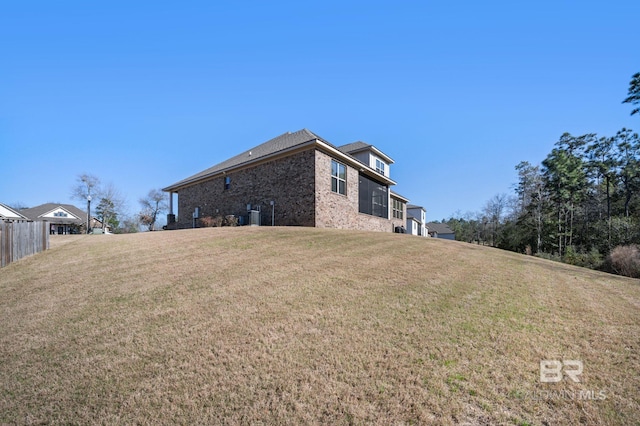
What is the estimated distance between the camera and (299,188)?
15562mm

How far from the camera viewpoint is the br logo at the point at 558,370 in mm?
3414

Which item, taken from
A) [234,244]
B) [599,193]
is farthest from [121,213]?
[599,193]

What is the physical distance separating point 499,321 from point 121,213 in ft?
181

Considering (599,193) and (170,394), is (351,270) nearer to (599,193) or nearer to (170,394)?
(170,394)

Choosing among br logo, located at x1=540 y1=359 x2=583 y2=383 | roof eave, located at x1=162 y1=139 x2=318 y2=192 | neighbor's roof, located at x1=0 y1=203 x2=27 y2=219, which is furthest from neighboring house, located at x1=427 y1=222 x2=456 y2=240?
neighbor's roof, located at x1=0 y1=203 x2=27 y2=219

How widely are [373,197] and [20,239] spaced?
750 inches

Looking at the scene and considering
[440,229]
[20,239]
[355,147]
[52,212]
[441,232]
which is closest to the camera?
[20,239]

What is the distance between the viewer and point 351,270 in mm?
7121

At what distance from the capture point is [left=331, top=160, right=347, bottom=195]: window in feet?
54.3

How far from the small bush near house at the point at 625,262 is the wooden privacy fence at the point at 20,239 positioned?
2405 cm

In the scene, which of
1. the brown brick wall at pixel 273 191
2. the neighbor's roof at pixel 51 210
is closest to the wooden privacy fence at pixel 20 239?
the brown brick wall at pixel 273 191

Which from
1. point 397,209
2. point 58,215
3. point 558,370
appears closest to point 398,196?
point 397,209

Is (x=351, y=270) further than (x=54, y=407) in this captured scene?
Yes

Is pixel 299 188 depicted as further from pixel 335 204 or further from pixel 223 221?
pixel 223 221
